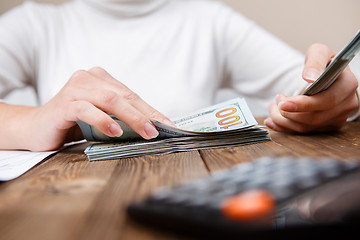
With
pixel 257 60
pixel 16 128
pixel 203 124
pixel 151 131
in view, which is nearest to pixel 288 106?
pixel 203 124

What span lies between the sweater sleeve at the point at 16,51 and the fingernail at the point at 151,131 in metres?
0.93

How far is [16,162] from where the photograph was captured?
0.69m

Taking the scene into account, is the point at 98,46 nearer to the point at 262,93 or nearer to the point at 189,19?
the point at 189,19

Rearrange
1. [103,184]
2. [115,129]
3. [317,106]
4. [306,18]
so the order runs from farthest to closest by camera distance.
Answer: [306,18] → [317,106] → [115,129] → [103,184]

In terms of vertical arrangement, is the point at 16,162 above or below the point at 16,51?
Answer: below

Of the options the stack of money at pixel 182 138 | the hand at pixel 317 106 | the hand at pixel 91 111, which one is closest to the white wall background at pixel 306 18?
the hand at pixel 317 106

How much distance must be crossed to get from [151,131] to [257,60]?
1.02m

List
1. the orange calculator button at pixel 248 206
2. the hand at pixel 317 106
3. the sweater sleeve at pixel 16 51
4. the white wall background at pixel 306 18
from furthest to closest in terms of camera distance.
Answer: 1. the white wall background at pixel 306 18
2. the sweater sleeve at pixel 16 51
3. the hand at pixel 317 106
4. the orange calculator button at pixel 248 206

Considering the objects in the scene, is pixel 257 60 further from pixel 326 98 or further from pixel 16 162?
pixel 16 162

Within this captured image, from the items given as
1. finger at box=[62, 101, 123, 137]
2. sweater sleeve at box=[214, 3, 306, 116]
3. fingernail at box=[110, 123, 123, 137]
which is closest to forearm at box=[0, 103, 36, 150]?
finger at box=[62, 101, 123, 137]

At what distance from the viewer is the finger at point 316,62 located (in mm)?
796

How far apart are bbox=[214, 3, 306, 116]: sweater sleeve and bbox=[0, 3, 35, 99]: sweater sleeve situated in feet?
2.92

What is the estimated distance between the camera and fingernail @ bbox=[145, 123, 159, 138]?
68 centimetres

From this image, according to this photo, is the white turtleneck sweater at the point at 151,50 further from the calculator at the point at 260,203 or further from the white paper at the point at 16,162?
the calculator at the point at 260,203
